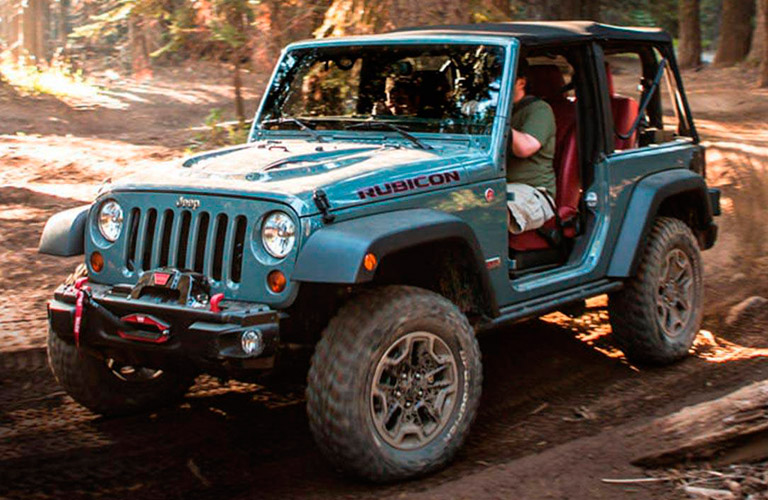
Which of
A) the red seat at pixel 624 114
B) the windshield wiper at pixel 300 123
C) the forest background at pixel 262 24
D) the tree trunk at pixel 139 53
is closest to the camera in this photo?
the windshield wiper at pixel 300 123

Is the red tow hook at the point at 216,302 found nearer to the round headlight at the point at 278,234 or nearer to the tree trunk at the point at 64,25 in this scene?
the round headlight at the point at 278,234

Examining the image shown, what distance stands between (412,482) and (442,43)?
8.05 feet

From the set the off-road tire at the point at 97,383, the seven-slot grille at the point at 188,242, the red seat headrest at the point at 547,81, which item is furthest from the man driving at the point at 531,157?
the off-road tire at the point at 97,383

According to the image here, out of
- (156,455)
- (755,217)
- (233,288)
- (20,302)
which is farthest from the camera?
(755,217)

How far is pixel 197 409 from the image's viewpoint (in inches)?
221

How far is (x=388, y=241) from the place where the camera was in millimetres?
4332

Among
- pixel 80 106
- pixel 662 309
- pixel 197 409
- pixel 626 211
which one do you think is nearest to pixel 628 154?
pixel 626 211

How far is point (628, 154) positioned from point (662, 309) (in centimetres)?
102

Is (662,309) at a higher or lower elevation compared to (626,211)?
lower

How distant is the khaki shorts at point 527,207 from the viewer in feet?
18.0

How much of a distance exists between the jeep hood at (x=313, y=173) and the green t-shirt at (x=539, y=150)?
62cm

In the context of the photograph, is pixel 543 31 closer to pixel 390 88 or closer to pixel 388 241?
pixel 390 88

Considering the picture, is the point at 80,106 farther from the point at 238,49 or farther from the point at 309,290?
the point at 309,290

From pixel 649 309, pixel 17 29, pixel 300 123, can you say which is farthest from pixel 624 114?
pixel 17 29
